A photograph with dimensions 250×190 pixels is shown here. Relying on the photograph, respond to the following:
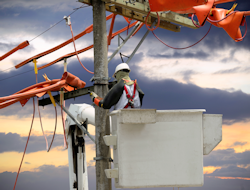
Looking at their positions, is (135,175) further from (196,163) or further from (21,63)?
(21,63)

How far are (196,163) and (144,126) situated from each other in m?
1.26

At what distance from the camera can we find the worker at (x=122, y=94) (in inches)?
247

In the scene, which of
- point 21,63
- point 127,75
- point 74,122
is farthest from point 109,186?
point 21,63

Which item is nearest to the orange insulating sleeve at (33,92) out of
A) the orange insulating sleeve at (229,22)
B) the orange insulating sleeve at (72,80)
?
the orange insulating sleeve at (72,80)

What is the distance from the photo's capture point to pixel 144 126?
5660mm

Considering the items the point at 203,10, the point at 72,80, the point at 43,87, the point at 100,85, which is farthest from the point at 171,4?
the point at 43,87

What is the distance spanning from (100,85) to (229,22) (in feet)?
14.4

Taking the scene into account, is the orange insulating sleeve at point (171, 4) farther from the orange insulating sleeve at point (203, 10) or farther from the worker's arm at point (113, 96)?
the worker's arm at point (113, 96)

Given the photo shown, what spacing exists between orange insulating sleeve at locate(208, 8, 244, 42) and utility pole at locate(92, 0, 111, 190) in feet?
11.8

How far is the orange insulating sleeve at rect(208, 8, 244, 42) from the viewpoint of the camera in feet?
28.1

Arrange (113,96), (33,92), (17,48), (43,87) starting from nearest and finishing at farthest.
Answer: (113,96) → (33,92) → (43,87) → (17,48)

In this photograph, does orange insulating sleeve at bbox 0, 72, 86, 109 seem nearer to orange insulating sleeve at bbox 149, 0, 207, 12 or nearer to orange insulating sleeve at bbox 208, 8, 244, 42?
orange insulating sleeve at bbox 149, 0, 207, 12

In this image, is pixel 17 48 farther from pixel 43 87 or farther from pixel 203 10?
pixel 203 10

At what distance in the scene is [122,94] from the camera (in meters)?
6.37
